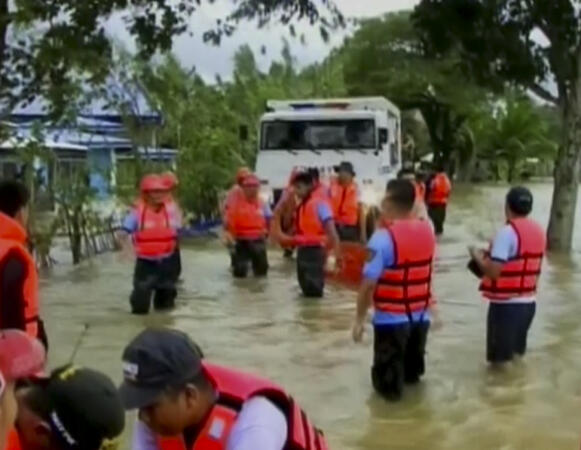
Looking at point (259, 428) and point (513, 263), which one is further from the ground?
point (259, 428)

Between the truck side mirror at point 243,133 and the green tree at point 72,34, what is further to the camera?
the truck side mirror at point 243,133

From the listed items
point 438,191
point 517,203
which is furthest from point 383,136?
point 517,203

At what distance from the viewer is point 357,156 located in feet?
83.3

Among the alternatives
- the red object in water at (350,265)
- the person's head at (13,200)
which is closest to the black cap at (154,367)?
the person's head at (13,200)

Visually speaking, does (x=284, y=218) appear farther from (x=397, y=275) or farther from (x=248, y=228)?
(x=397, y=275)

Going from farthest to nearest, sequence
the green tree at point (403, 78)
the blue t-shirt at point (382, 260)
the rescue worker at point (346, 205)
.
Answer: the green tree at point (403, 78), the rescue worker at point (346, 205), the blue t-shirt at point (382, 260)

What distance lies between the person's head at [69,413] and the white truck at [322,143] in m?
21.7

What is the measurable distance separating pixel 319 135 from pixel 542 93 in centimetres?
410

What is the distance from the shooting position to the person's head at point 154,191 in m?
13.9

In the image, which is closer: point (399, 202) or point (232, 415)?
point (232, 415)

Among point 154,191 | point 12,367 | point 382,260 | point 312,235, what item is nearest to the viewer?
point 12,367

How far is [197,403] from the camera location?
344 centimetres

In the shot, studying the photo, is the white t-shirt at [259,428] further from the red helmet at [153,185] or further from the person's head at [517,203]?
the red helmet at [153,185]

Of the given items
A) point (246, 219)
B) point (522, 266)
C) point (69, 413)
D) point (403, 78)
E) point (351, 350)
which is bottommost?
point (351, 350)
